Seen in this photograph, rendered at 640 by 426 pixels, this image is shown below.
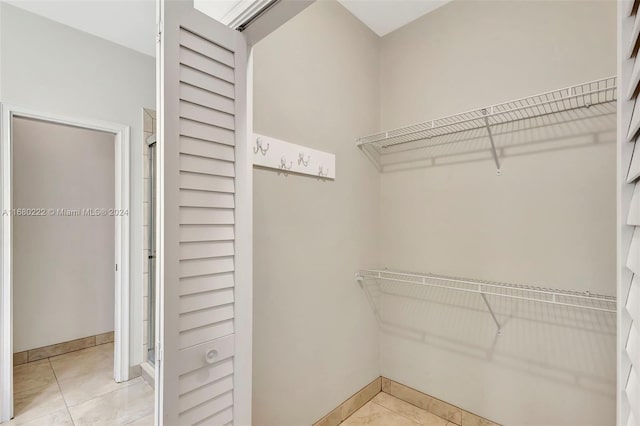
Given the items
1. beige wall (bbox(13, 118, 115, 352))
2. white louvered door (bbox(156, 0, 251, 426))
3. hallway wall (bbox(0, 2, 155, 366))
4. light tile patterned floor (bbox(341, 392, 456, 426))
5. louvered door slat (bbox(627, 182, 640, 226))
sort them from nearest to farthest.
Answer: louvered door slat (bbox(627, 182, 640, 226))
white louvered door (bbox(156, 0, 251, 426))
hallway wall (bbox(0, 2, 155, 366))
beige wall (bbox(13, 118, 115, 352))
light tile patterned floor (bbox(341, 392, 456, 426))

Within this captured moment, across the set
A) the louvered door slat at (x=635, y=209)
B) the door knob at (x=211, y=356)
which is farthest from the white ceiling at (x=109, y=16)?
the louvered door slat at (x=635, y=209)

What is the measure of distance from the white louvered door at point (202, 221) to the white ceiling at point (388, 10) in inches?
47.0

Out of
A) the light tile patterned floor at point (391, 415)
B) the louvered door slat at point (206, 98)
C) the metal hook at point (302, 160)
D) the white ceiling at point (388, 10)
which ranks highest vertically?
the white ceiling at point (388, 10)

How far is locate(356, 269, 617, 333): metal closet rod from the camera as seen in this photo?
1.31 meters

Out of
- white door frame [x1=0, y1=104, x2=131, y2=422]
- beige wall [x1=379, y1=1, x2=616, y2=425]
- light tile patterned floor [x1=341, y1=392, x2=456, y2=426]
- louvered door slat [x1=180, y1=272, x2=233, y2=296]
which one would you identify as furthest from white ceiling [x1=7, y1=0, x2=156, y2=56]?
light tile patterned floor [x1=341, y1=392, x2=456, y2=426]

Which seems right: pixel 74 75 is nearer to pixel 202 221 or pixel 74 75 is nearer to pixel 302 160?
pixel 202 221

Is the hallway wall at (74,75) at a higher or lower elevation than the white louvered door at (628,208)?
higher

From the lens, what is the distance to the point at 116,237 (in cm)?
106

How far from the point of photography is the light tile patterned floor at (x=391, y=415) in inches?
68.1

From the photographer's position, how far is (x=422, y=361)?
6.16 feet

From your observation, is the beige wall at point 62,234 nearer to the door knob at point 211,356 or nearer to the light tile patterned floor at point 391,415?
the door knob at point 211,356

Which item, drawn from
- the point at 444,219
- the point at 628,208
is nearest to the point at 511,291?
the point at 444,219

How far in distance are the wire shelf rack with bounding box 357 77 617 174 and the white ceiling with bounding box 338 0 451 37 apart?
73cm

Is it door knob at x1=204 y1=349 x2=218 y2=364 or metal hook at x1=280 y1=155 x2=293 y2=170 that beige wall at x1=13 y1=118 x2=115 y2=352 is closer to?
door knob at x1=204 y1=349 x2=218 y2=364
